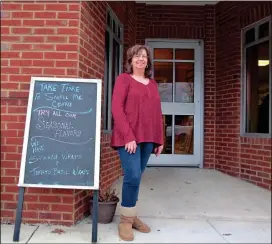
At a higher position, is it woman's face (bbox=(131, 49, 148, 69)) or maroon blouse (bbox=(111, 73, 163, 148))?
woman's face (bbox=(131, 49, 148, 69))

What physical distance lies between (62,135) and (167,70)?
388 centimetres

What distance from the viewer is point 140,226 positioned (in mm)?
3730

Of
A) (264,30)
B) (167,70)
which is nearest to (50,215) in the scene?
(167,70)

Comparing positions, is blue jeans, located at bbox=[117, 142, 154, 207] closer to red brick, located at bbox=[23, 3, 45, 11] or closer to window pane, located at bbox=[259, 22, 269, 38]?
red brick, located at bbox=[23, 3, 45, 11]

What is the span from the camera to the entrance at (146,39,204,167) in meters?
6.98

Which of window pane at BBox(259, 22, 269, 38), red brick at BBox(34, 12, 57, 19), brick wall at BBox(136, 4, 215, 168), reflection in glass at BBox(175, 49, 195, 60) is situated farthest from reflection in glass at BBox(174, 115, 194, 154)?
red brick at BBox(34, 12, 57, 19)

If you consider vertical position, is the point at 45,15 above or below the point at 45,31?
above

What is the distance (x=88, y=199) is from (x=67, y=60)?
5.23ft

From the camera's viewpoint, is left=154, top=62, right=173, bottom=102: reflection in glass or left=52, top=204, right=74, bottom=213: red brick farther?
left=154, top=62, right=173, bottom=102: reflection in glass

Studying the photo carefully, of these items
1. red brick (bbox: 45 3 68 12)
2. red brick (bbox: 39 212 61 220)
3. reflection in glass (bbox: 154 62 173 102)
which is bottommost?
red brick (bbox: 39 212 61 220)

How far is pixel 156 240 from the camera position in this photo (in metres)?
3.51

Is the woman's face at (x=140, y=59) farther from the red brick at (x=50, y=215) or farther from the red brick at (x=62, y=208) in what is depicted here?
the red brick at (x=50, y=215)

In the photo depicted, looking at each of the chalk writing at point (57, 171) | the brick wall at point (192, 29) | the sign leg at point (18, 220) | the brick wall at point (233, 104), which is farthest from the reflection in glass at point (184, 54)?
the sign leg at point (18, 220)

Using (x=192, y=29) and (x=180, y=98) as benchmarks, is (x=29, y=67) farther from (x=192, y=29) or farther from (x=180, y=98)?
(x=192, y=29)
